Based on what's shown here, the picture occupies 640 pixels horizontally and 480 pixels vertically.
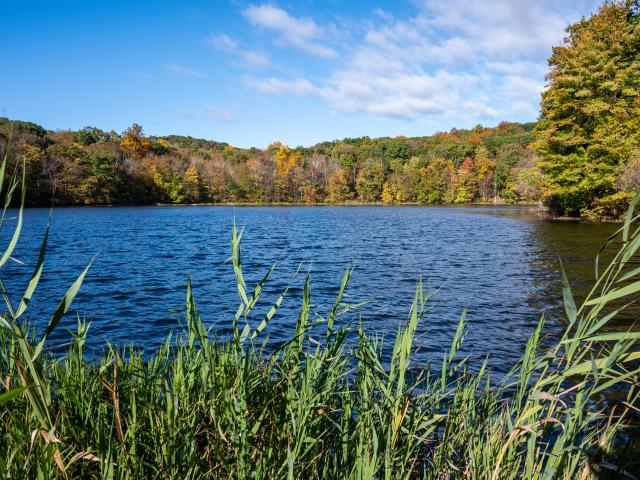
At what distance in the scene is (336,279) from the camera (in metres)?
16.4

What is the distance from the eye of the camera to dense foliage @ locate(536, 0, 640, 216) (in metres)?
31.5

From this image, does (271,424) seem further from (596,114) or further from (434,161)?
(434,161)

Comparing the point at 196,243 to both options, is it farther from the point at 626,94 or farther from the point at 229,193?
the point at 229,193

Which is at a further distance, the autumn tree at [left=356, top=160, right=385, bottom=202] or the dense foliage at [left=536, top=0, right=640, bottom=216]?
the autumn tree at [left=356, top=160, right=385, bottom=202]

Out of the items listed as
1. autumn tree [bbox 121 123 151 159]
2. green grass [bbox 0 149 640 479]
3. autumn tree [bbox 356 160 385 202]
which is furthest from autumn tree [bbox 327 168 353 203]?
green grass [bbox 0 149 640 479]

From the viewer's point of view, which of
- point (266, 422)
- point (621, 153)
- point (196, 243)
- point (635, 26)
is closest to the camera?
point (266, 422)

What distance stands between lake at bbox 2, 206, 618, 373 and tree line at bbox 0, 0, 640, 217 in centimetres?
392

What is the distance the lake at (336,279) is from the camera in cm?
1026

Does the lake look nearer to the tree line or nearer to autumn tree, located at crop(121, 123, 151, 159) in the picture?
the tree line

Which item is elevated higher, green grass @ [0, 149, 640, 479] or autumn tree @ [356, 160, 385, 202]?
autumn tree @ [356, 160, 385, 202]

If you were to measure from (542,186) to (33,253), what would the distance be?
3812cm

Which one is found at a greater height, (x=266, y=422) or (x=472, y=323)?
(x=266, y=422)

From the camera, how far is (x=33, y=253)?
22.2 metres

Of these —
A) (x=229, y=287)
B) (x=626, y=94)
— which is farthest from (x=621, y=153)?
(x=229, y=287)
